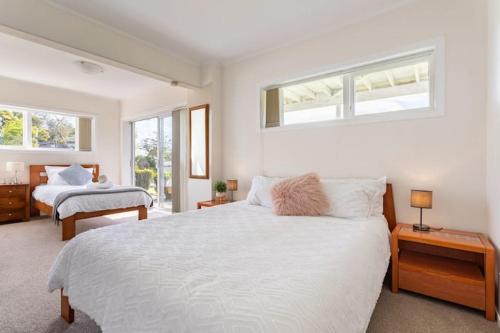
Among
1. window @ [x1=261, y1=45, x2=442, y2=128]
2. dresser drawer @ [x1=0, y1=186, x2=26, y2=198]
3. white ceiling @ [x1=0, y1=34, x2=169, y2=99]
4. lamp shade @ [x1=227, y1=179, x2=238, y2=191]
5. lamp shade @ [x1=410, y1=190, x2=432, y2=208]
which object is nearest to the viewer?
lamp shade @ [x1=410, y1=190, x2=432, y2=208]

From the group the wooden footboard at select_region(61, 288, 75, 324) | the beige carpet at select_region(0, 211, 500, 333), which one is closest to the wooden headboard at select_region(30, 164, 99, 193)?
the beige carpet at select_region(0, 211, 500, 333)

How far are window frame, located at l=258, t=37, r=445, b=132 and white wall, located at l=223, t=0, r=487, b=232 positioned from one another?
0.17 feet

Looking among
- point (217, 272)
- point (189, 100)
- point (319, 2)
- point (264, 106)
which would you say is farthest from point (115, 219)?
point (319, 2)

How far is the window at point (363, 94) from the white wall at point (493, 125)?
408 millimetres

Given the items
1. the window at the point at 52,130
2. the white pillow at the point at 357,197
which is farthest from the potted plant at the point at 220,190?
the window at the point at 52,130

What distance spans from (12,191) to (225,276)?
523 centimetres

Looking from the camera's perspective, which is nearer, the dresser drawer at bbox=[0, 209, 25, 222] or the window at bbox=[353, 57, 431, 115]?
the window at bbox=[353, 57, 431, 115]

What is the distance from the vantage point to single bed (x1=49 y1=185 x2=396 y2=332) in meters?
0.84

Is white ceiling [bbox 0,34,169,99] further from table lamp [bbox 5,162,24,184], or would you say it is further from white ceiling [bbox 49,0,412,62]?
table lamp [bbox 5,162,24,184]

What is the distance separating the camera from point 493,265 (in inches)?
65.9

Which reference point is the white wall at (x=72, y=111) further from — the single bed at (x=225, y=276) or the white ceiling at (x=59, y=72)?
the single bed at (x=225, y=276)

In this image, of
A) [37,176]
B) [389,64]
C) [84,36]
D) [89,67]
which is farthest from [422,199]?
[37,176]

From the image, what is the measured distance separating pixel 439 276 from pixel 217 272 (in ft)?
5.93

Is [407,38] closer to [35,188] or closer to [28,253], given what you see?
[28,253]
